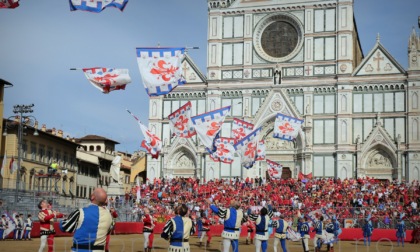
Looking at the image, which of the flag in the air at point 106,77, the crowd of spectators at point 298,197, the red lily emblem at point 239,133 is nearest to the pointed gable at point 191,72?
the crowd of spectators at point 298,197

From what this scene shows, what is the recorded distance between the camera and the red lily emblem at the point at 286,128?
4906cm

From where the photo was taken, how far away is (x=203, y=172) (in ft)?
229

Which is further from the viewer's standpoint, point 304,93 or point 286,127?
point 304,93

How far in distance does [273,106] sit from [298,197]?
1423 centimetres

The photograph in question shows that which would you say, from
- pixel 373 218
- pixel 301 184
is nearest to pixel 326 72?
pixel 301 184

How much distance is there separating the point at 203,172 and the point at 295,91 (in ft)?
43.6

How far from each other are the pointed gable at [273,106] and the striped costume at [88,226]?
56.6 m

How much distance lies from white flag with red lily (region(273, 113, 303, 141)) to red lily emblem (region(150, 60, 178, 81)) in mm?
25346

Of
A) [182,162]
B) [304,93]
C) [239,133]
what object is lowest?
[182,162]

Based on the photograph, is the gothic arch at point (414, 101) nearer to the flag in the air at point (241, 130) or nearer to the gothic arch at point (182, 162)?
the gothic arch at point (182, 162)

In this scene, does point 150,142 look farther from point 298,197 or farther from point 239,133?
point 298,197

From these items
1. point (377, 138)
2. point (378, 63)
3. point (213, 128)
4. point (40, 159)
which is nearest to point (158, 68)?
point (213, 128)

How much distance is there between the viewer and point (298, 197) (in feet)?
185

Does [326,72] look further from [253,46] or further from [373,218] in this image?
[373,218]
